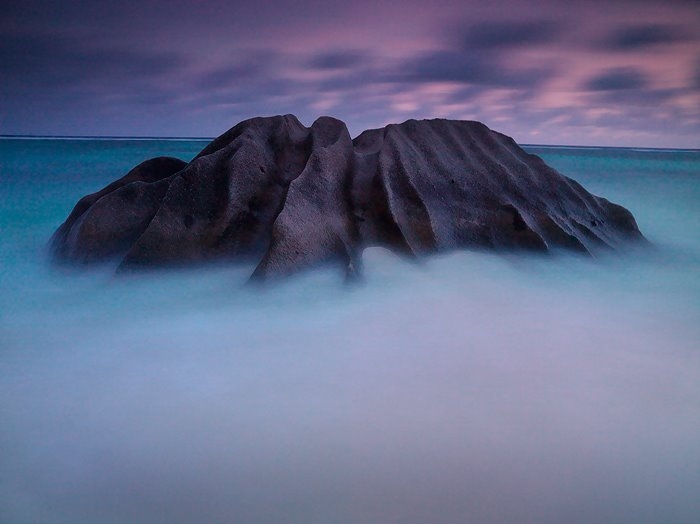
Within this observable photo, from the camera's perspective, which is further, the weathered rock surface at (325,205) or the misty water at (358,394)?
the weathered rock surface at (325,205)

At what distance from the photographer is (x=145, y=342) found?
2689 mm

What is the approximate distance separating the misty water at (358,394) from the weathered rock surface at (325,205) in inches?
7.4

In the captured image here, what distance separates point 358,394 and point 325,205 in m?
1.70

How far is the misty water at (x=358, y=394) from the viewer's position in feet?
5.34

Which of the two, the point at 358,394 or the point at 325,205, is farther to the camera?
Result: the point at 325,205

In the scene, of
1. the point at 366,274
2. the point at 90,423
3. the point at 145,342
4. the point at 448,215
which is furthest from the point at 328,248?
the point at 90,423

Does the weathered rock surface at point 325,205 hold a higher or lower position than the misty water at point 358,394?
higher

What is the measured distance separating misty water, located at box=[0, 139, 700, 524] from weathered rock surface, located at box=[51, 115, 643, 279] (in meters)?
0.19

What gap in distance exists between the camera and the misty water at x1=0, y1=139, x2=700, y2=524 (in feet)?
5.34

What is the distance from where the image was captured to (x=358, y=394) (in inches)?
86.3

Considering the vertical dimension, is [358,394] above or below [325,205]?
below

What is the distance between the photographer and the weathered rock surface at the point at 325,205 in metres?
3.46

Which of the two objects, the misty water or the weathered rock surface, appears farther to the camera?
the weathered rock surface

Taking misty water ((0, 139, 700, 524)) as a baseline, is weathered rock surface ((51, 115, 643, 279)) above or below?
above
